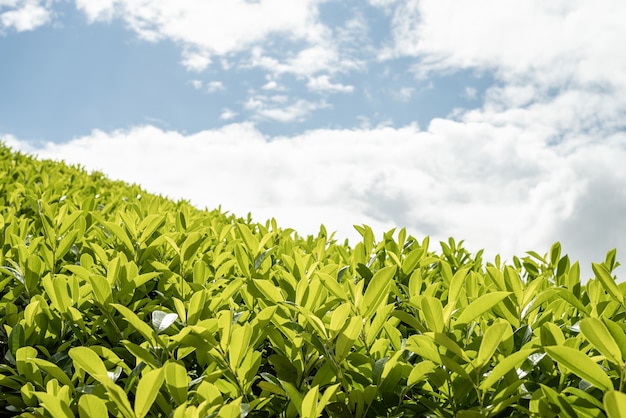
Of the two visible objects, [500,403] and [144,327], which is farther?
[144,327]

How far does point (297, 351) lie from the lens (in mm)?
2152

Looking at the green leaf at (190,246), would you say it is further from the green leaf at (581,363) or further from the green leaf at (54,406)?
the green leaf at (581,363)

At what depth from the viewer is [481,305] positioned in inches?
75.4

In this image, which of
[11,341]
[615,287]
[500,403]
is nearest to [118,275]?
[11,341]

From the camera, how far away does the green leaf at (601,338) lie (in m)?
1.46

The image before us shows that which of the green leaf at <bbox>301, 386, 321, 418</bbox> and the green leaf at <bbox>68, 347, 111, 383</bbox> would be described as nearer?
the green leaf at <bbox>301, 386, 321, 418</bbox>

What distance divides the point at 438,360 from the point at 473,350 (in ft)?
1.07

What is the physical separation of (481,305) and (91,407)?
1303 mm

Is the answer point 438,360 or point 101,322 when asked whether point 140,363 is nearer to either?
point 101,322

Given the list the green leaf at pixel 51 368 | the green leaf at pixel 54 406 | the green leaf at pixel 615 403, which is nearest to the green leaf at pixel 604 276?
the green leaf at pixel 615 403

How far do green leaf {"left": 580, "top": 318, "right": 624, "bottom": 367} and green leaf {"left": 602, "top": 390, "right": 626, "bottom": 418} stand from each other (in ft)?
0.74

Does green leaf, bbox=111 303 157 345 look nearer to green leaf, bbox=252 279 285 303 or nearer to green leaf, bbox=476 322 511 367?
green leaf, bbox=252 279 285 303

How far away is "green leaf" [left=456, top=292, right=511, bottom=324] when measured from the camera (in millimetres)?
1864

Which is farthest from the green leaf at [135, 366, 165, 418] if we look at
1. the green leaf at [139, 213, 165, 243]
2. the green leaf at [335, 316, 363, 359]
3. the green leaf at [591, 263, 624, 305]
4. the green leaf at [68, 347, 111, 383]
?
the green leaf at [139, 213, 165, 243]
